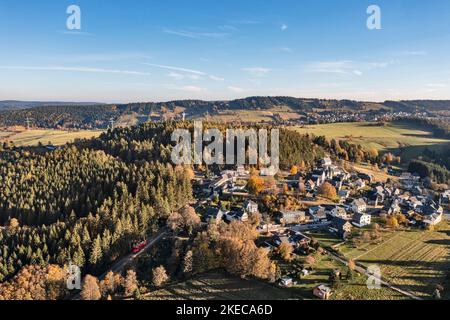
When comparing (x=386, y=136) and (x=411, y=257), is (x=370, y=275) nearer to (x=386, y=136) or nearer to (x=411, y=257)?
(x=411, y=257)

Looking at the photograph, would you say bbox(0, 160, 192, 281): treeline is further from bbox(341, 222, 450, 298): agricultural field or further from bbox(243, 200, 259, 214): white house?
bbox(341, 222, 450, 298): agricultural field

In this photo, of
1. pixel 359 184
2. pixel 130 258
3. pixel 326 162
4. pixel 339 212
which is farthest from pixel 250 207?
pixel 326 162

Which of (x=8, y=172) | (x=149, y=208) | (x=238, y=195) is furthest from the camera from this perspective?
(x=8, y=172)

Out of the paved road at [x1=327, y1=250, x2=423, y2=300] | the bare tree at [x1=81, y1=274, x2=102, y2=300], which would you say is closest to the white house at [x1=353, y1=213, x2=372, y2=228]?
the paved road at [x1=327, y1=250, x2=423, y2=300]

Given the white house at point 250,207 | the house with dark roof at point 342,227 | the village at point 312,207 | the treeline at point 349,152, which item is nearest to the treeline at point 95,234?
the village at point 312,207

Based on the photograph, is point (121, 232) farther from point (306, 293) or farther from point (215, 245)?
point (306, 293)

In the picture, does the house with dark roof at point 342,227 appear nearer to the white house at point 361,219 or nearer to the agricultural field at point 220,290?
the white house at point 361,219
